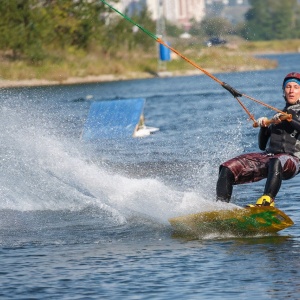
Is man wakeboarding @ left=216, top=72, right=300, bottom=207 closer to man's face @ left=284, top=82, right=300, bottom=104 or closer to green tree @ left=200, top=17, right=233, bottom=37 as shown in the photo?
man's face @ left=284, top=82, right=300, bottom=104

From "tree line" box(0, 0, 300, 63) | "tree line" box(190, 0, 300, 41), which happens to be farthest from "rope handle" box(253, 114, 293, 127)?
"tree line" box(190, 0, 300, 41)

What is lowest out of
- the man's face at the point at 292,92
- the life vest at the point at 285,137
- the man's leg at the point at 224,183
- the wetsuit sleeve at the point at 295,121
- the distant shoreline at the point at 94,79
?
the distant shoreline at the point at 94,79

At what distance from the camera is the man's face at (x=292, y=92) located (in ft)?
30.5

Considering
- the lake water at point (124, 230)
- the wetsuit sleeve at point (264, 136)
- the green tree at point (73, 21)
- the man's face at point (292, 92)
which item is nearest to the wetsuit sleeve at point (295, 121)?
the man's face at point (292, 92)

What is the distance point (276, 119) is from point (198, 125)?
1368cm

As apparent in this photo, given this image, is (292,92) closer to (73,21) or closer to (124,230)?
(124,230)

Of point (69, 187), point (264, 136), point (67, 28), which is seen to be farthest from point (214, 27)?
point (264, 136)

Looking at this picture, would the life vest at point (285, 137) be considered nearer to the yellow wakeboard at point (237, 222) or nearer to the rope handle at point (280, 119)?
the rope handle at point (280, 119)

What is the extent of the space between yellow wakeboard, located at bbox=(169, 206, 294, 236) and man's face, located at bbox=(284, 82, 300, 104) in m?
1.09

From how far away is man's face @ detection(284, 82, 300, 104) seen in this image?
9.30 m

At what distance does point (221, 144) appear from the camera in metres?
17.5

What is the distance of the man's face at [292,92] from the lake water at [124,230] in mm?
1205

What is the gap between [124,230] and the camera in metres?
9.67

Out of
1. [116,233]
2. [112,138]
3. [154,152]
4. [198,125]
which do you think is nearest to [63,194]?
[116,233]
